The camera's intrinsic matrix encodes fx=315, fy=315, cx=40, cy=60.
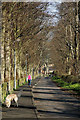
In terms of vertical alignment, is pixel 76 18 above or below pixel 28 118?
above

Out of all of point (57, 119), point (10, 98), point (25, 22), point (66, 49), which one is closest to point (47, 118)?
point (57, 119)

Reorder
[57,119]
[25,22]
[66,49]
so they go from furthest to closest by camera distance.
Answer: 1. [66,49]
2. [25,22]
3. [57,119]

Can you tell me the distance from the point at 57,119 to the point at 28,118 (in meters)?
1.33

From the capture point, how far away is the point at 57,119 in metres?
14.4

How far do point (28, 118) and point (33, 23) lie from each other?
884 inches

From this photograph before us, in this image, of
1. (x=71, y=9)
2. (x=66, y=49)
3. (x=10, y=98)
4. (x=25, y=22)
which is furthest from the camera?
(x=66, y=49)

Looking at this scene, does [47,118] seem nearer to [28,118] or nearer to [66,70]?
[28,118]

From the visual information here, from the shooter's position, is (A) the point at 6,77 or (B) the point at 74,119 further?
(A) the point at 6,77

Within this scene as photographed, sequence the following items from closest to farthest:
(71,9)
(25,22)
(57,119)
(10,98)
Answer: (57,119) < (10,98) < (25,22) < (71,9)

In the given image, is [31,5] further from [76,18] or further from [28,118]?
[28,118]

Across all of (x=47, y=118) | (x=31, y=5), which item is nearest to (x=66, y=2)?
(x=31, y=5)

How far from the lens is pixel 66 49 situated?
4941cm

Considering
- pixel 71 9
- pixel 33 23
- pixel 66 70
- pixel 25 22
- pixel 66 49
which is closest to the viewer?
pixel 25 22

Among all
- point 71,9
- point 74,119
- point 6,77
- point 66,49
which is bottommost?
point 74,119
